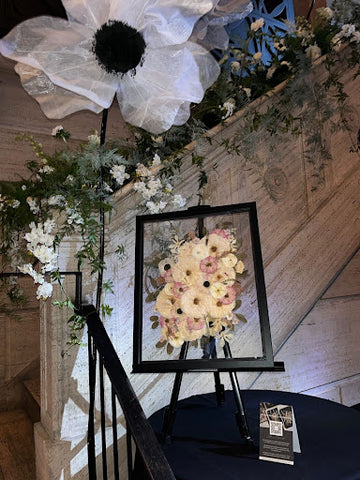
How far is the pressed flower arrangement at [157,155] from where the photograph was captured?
4.93ft

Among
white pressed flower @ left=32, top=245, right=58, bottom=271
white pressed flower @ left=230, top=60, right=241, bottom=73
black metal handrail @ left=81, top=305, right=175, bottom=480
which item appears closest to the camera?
black metal handrail @ left=81, top=305, right=175, bottom=480

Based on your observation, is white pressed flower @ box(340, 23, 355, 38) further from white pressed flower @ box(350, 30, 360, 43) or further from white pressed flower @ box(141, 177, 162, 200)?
white pressed flower @ box(141, 177, 162, 200)

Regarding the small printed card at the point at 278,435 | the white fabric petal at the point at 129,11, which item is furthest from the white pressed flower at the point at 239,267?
the white fabric petal at the point at 129,11

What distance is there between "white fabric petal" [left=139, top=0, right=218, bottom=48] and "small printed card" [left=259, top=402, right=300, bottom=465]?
4.13ft

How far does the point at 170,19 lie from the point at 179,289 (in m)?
0.86

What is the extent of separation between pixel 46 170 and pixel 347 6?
85.9 inches

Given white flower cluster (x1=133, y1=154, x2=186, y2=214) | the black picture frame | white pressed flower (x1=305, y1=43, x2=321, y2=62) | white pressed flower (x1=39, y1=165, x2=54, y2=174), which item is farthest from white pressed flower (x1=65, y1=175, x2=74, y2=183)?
white pressed flower (x1=305, y1=43, x2=321, y2=62)

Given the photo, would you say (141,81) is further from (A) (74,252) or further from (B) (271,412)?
(B) (271,412)

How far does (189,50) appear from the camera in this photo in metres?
1.34

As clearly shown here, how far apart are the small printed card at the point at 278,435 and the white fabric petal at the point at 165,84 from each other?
42.5 inches

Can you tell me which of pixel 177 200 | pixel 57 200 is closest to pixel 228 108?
pixel 177 200

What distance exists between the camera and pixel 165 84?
4.26ft

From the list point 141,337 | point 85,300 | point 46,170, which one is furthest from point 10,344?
point 141,337

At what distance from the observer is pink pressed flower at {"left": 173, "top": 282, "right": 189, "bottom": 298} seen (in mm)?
1224
